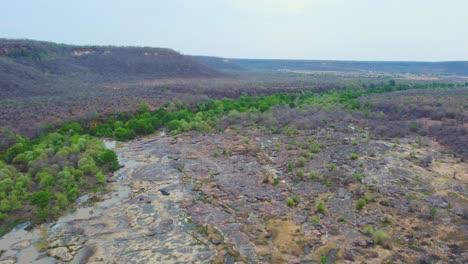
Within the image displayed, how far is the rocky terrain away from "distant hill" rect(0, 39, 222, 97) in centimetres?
3819

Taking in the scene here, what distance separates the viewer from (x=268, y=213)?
1845 cm

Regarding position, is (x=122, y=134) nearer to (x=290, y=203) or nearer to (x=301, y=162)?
(x=301, y=162)

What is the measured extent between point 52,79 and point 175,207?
188ft

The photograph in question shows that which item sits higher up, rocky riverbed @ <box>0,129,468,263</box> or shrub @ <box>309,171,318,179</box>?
shrub @ <box>309,171,318,179</box>

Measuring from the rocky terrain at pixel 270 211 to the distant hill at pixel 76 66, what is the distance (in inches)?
1503

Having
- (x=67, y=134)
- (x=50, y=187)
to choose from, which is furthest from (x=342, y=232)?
(x=67, y=134)


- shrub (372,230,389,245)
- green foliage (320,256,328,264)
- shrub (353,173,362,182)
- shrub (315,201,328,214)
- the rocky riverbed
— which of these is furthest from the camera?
shrub (353,173,362,182)

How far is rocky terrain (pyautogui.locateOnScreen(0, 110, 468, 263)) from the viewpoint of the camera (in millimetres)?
14992

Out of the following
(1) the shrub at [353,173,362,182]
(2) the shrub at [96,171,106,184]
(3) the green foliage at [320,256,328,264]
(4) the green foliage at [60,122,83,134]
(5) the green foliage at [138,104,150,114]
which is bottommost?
(3) the green foliage at [320,256,328,264]

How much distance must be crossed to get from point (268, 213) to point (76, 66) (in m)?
77.8

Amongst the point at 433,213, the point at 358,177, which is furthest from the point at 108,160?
the point at 433,213

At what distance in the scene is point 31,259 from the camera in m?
14.6

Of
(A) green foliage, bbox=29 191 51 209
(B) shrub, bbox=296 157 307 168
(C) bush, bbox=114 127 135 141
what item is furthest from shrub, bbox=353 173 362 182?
(C) bush, bbox=114 127 135 141

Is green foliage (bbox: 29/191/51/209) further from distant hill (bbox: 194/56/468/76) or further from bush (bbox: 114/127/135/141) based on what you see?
distant hill (bbox: 194/56/468/76)
